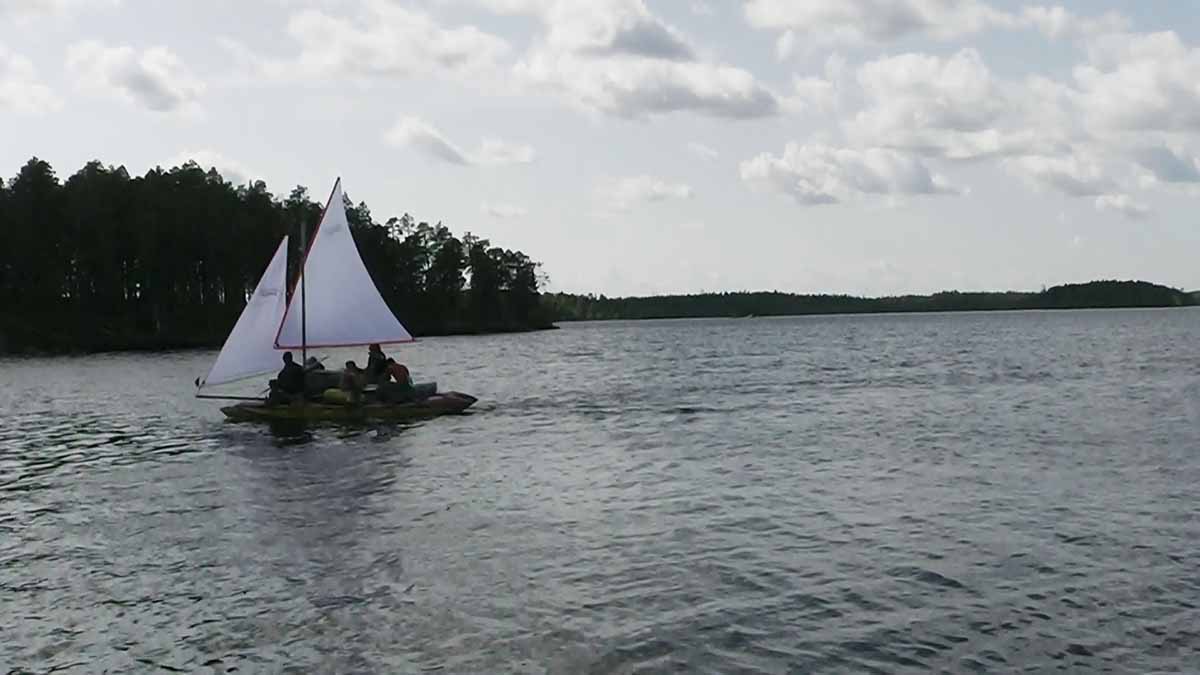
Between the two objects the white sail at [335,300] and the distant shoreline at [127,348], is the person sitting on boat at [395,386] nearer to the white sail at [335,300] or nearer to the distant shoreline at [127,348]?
the white sail at [335,300]

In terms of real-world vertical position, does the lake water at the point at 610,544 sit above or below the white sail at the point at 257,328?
below

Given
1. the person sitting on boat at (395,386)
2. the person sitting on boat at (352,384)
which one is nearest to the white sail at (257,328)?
the person sitting on boat at (352,384)

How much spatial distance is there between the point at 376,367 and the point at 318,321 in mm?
3356

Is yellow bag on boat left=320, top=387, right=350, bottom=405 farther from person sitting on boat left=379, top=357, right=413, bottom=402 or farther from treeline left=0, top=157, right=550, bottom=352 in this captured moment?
treeline left=0, top=157, right=550, bottom=352

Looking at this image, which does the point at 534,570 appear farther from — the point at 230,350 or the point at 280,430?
the point at 230,350

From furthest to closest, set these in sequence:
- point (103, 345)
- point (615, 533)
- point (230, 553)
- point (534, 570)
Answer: point (103, 345) < point (615, 533) < point (230, 553) < point (534, 570)

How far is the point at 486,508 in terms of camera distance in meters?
23.4

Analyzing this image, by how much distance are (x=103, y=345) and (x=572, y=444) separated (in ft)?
311

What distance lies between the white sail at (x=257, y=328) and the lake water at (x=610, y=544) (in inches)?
113

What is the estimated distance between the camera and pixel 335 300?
4288cm

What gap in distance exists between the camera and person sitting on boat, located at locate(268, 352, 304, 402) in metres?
39.4

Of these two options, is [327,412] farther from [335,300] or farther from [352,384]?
[335,300]

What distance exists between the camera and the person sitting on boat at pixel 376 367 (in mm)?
40963

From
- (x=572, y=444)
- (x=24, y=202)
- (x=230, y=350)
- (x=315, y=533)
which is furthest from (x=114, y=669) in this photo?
(x=24, y=202)
